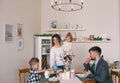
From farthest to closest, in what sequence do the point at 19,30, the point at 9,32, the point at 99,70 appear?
the point at 19,30, the point at 9,32, the point at 99,70

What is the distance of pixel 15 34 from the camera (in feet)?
12.4

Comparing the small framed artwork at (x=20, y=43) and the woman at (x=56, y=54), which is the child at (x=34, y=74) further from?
the small framed artwork at (x=20, y=43)

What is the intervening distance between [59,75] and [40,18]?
2698 mm

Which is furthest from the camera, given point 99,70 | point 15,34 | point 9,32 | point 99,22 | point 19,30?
point 99,22

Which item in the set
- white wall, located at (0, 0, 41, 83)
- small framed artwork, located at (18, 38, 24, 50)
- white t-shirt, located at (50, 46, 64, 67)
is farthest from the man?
small framed artwork, located at (18, 38, 24, 50)

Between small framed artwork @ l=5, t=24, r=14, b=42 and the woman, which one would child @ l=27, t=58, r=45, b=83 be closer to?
the woman

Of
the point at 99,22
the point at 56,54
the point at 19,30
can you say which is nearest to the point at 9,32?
the point at 19,30

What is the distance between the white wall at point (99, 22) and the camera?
478 cm

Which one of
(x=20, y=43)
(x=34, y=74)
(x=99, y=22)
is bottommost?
(x=34, y=74)

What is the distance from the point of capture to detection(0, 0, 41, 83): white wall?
3.34 metres

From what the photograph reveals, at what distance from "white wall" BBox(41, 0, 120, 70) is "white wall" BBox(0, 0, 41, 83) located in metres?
0.87

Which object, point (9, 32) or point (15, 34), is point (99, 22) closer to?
point (15, 34)

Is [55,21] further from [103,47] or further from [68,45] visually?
[103,47]

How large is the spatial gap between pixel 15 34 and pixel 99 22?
7.26ft
